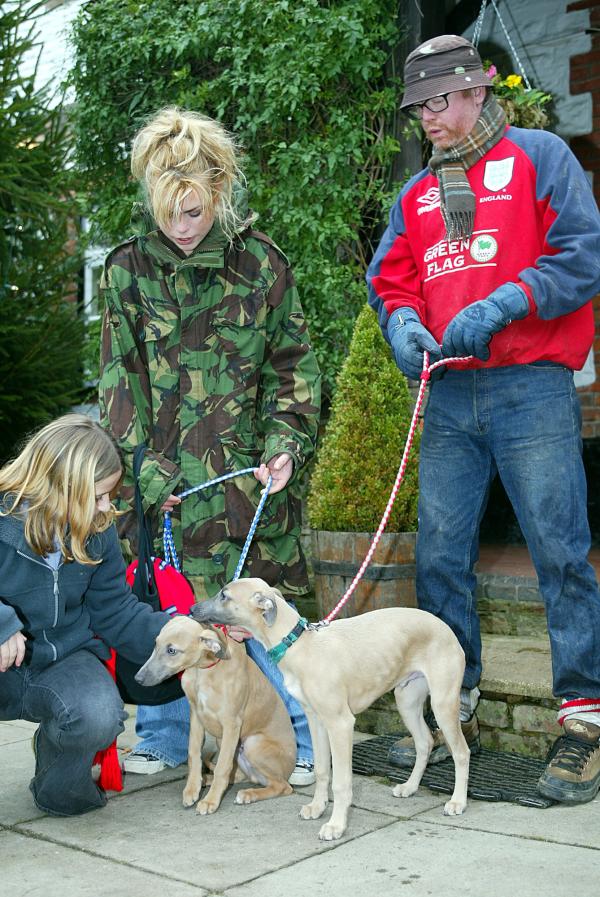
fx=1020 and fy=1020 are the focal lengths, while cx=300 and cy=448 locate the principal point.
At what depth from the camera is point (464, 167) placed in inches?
140

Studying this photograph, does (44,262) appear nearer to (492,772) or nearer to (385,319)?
(385,319)

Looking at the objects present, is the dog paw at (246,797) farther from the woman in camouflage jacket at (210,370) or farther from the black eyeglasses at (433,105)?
the black eyeglasses at (433,105)

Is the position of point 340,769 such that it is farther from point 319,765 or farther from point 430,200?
point 430,200

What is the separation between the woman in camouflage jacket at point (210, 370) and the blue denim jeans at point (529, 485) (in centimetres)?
53

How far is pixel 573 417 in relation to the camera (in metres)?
3.53

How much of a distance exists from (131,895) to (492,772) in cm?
157

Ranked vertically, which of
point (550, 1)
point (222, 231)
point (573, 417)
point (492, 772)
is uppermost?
point (550, 1)

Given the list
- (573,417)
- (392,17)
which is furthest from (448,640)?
(392,17)

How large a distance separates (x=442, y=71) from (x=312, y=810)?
Answer: 8.30 ft

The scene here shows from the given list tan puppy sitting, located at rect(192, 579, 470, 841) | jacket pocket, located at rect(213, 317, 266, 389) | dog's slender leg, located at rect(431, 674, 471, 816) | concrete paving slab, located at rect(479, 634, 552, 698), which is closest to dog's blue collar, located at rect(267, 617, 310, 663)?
tan puppy sitting, located at rect(192, 579, 470, 841)

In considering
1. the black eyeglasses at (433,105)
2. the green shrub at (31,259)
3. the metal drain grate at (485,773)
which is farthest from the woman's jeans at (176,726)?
the green shrub at (31,259)

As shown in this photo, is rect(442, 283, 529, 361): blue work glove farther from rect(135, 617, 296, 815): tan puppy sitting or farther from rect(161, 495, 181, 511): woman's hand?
rect(135, 617, 296, 815): tan puppy sitting

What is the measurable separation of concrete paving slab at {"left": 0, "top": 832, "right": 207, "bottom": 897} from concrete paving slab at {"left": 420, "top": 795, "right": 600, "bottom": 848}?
0.96m

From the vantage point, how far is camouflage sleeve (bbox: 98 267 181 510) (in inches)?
145
